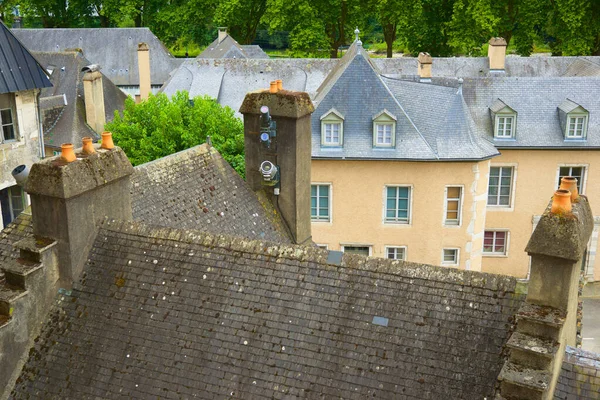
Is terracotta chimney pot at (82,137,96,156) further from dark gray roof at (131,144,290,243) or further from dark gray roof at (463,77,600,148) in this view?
dark gray roof at (463,77,600,148)

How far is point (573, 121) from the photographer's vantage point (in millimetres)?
32312

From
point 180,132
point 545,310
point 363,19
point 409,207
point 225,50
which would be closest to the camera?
point 545,310

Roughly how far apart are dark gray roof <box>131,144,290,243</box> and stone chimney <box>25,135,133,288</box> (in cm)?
253

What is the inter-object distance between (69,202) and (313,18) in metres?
49.1

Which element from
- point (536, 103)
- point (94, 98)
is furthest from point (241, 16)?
point (536, 103)

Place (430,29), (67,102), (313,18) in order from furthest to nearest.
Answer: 1. (430,29)
2. (313,18)
3. (67,102)

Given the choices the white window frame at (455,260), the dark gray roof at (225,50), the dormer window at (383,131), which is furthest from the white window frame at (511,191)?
the dark gray roof at (225,50)

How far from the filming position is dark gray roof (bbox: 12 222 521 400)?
9305 mm

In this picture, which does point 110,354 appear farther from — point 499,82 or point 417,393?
point 499,82

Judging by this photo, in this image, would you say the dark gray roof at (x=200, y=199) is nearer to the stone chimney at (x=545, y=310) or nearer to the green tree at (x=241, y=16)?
the stone chimney at (x=545, y=310)

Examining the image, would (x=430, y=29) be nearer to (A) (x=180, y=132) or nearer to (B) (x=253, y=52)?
(B) (x=253, y=52)

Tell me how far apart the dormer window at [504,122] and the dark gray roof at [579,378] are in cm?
2477

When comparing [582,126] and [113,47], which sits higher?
[113,47]

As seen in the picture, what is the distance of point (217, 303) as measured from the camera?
10.6 metres
